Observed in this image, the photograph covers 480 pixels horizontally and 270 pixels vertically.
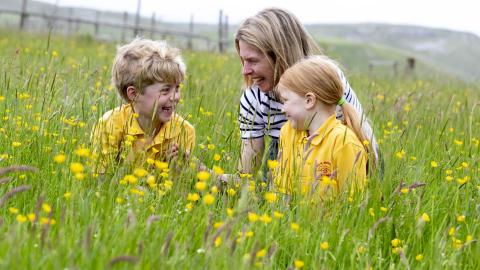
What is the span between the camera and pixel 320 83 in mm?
3561

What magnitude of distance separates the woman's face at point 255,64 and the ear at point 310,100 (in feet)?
2.00

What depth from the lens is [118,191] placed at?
2773 millimetres

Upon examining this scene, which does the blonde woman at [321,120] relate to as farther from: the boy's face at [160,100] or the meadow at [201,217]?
the boy's face at [160,100]

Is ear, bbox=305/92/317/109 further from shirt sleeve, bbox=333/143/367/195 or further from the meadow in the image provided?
the meadow

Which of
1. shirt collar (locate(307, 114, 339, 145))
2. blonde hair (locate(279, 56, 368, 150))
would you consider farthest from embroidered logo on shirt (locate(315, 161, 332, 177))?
blonde hair (locate(279, 56, 368, 150))

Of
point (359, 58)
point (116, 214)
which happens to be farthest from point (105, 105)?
point (359, 58)

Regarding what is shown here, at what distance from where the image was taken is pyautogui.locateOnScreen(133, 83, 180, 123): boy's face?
3.86 m

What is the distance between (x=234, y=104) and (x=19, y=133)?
8.22ft

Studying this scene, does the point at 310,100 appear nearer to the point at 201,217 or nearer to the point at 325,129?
the point at 325,129

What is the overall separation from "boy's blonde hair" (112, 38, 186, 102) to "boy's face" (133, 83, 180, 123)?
3 centimetres

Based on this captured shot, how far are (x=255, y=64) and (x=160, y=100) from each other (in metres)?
0.65

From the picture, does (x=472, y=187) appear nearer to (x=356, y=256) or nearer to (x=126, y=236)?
(x=356, y=256)

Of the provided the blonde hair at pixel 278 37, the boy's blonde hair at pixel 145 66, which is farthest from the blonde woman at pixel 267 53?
the boy's blonde hair at pixel 145 66

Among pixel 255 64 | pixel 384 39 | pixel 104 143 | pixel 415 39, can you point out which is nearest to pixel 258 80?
pixel 255 64
